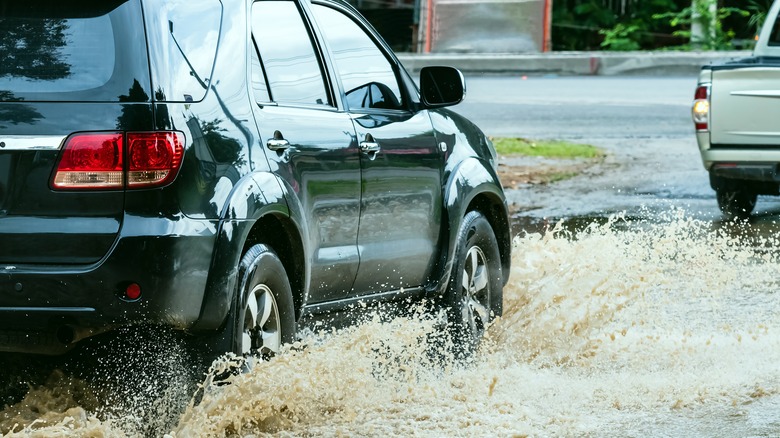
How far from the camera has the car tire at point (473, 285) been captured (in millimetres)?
6742

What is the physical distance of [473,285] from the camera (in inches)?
279

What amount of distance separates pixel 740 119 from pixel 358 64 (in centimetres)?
612

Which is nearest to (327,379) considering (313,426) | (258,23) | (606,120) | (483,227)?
(313,426)

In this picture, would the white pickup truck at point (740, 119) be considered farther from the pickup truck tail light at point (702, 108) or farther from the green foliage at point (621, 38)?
the green foliage at point (621, 38)

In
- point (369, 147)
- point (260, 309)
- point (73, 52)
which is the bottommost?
point (260, 309)

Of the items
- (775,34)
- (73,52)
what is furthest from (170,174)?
(775,34)

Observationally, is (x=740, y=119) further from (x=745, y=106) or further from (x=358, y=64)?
(x=358, y=64)

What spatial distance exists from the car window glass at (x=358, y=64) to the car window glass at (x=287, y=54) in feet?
0.67

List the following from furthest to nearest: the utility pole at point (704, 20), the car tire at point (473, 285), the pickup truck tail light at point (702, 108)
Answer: the utility pole at point (704, 20), the pickup truck tail light at point (702, 108), the car tire at point (473, 285)

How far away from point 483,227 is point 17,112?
9.89ft

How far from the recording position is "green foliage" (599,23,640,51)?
27.5 metres

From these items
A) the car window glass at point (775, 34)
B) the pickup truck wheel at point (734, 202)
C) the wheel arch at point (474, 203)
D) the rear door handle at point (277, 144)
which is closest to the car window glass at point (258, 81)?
the rear door handle at point (277, 144)

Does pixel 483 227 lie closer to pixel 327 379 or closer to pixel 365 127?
Result: pixel 365 127

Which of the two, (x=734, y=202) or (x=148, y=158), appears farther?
(x=734, y=202)
